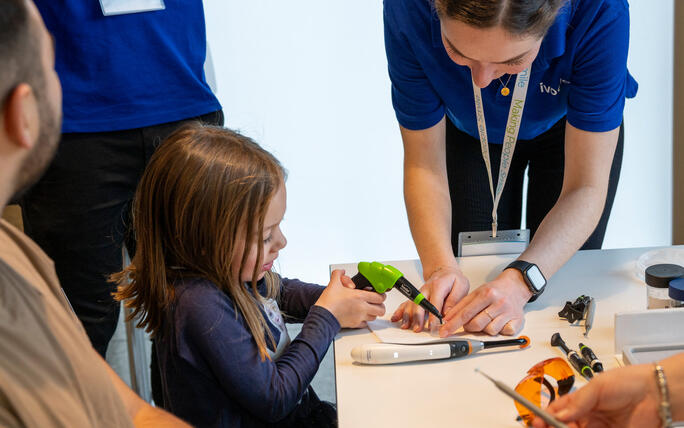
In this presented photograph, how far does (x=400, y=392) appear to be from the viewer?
3.52 feet

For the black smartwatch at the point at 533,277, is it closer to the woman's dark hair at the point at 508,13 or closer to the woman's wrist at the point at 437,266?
the woman's wrist at the point at 437,266

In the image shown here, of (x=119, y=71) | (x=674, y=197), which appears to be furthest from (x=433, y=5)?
(x=674, y=197)

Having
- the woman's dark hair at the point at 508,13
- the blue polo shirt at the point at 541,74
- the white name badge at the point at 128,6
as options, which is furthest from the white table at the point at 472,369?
the white name badge at the point at 128,6

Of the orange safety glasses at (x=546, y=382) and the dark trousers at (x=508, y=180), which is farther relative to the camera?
the dark trousers at (x=508, y=180)

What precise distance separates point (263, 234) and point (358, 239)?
1.99m

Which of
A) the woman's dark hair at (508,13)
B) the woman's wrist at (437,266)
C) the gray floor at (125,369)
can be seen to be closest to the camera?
the woman's dark hair at (508,13)

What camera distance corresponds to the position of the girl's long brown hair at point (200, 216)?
4.09 feet

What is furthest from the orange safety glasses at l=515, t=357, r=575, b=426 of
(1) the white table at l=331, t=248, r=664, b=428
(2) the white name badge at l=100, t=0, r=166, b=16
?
(2) the white name badge at l=100, t=0, r=166, b=16

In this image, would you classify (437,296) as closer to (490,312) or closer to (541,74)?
(490,312)

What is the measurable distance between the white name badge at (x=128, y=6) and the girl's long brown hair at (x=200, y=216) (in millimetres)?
609

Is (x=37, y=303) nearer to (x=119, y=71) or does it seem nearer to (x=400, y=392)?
(x=400, y=392)

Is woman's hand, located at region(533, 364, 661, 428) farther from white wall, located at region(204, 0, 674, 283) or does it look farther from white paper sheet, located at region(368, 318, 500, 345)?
white wall, located at region(204, 0, 674, 283)

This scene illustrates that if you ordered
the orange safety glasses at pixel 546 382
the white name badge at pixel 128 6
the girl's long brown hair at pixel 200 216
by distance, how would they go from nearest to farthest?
the orange safety glasses at pixel 546 382 < the girl's long brown hair at pixel 200 216 < the white name badge at pixel 128 6

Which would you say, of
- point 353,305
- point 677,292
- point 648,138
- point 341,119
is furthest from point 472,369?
point 648,138
